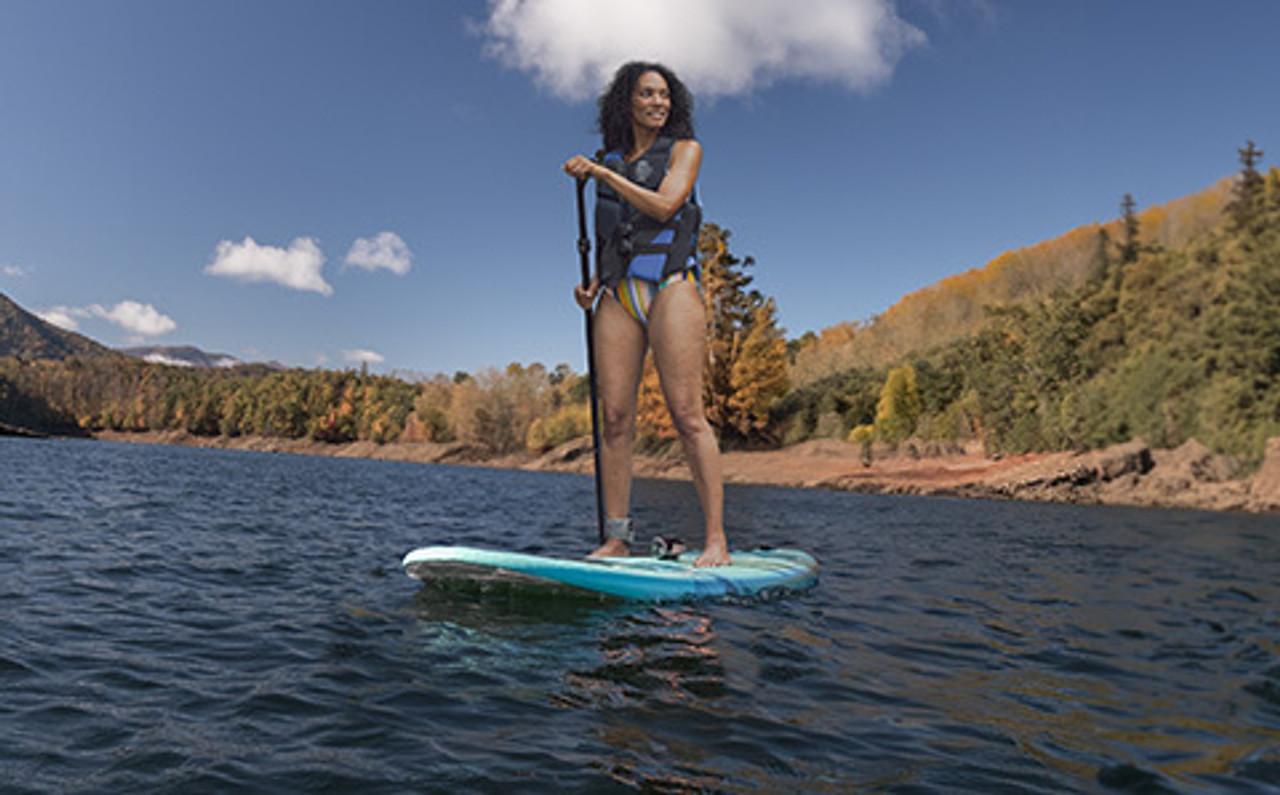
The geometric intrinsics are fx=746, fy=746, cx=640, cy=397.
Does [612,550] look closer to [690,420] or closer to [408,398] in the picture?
[690,420]

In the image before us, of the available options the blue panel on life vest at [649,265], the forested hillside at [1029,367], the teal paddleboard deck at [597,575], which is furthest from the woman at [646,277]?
the forested hillside at [1029,367]

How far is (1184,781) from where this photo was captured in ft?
8.29

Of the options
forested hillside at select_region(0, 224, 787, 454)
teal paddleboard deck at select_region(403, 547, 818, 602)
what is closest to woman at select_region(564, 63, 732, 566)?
teal paddleboard deck at select_region(403, 547, 818, 602)

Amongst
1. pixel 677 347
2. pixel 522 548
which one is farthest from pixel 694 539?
pixel 677 347

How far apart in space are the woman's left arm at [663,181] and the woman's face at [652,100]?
0.89ft

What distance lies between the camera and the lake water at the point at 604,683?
2453 mm

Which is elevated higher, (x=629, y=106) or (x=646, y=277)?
(x=629, y=106)

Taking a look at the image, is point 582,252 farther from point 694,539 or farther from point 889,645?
point 694,539

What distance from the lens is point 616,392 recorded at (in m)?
5.87

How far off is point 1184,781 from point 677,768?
173cm

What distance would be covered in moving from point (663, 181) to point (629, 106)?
81 cm

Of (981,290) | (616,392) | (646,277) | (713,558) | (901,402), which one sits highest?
(981,290)

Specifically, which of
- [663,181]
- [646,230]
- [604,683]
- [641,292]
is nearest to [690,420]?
[641,292]

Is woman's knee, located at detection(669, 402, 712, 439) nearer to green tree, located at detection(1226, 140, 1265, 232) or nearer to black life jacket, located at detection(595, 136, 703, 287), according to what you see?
black life jacket, located at detection(595, 136, 703, 287)
